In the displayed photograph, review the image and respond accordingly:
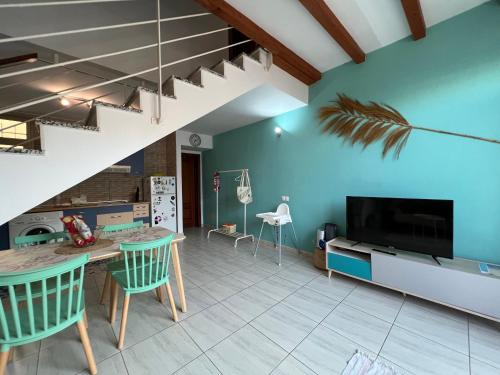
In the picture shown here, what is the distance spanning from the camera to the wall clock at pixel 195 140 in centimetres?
496

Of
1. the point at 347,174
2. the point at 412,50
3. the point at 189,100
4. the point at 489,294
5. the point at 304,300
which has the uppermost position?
the point at 412,50

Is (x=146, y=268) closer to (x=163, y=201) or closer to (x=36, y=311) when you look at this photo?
(x=36, y=311)

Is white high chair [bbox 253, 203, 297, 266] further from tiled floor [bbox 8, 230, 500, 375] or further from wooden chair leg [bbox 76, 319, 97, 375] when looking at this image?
wooden chair leg [bbox 76, 319, 97, 375]

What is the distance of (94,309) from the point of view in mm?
2061

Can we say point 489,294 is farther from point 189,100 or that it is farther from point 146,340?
point 189,100

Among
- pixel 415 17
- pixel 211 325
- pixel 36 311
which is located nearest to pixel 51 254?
pixel 36 311

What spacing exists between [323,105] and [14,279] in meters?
3.74

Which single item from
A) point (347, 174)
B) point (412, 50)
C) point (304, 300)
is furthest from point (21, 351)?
point (412, 50)

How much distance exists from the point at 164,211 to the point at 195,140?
6.17 ft

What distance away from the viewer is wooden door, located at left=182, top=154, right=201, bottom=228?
5812 mm

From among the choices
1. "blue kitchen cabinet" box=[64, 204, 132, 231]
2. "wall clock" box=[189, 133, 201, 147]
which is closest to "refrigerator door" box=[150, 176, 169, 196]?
"blue kitchen cabinet" box=[64, 204, 132, 231]

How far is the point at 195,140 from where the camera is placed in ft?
16.6

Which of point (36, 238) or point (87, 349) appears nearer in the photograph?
point (87, 349)

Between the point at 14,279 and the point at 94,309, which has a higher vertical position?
the point at 14,279
